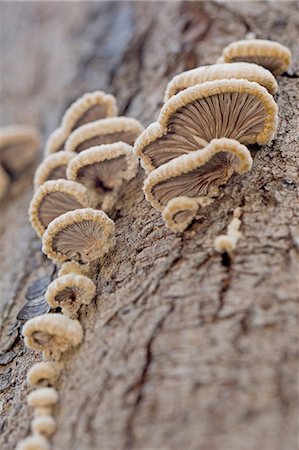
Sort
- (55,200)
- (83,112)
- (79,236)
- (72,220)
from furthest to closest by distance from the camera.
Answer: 1. (83,112)
2. (55,200)
3. (79,236)
4. (72,220)

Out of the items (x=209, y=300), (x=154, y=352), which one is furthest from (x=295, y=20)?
(x=154, y=352)

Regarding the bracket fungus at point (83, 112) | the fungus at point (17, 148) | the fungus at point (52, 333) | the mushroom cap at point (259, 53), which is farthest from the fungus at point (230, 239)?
the fungus at point (17, 148)

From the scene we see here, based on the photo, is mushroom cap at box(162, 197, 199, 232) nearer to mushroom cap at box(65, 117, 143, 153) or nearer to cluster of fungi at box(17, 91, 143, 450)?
cluster of fungi at box(17, 91, 143, 450)

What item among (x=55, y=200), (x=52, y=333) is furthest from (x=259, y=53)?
(x=52, y=333)

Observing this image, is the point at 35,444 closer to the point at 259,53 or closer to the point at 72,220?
the point at 72,220

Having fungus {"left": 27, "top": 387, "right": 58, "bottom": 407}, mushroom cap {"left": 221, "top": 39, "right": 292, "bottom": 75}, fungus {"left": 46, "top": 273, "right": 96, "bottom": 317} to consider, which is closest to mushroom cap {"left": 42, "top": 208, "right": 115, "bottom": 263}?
fungus {"left": 46, "top": 273, "right": 96, "bottom": 317}

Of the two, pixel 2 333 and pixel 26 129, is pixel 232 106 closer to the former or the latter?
pixel 2 333

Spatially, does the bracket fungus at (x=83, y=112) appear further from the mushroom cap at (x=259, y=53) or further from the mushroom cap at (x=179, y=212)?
the mushroom cap at (x=179, y=212)
